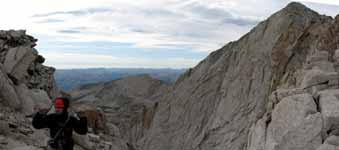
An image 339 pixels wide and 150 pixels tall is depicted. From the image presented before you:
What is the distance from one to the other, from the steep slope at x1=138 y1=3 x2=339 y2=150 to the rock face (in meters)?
2.73

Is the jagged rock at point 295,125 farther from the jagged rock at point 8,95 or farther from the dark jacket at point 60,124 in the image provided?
the jagged rock at point 8,95

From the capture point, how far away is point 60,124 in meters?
8.23

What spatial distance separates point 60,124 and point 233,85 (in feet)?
131

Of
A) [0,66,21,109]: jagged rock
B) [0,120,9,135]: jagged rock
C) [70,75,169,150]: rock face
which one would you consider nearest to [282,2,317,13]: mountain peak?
[70,75,169,150]: rock face

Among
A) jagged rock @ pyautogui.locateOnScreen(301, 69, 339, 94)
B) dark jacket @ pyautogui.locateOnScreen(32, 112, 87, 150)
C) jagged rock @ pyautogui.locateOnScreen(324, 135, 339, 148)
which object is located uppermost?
jagged rock @ pyautogui.locateOnScreen(301, 69, 339, 94)

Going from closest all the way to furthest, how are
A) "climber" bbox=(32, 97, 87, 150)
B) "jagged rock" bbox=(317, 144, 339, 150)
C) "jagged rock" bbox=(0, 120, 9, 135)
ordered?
"climber" bbox=(32, 97, 87, 150)
"jagged rock" bbox=(317, 144, 339, 150)
"jagged rock" bbox=(0, 120, 9, 135)

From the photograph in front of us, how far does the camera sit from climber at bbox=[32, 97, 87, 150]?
808 centimetres

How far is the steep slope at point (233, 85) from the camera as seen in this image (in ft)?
135

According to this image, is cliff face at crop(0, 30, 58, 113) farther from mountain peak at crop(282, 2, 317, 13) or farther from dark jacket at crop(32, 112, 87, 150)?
mountain peak at crop(282, 2, 317, 13)

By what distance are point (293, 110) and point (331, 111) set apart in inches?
37.1

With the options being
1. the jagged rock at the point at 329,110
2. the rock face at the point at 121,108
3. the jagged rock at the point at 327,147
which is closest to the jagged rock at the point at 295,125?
the jagged rock at the point at 329,110

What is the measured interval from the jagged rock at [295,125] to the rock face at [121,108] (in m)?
7.85

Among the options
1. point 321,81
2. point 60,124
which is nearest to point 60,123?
point 60,124

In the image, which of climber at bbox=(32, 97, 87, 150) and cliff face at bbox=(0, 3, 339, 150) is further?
cliff face at bbox=(0, 3, 339, 150)
